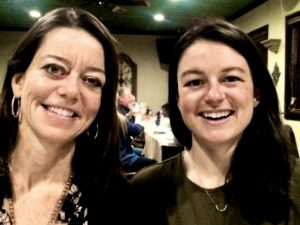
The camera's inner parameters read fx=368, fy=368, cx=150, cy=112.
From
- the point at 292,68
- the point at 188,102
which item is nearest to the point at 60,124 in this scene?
the point at 188,102

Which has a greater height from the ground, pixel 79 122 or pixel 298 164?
pixel 79 122

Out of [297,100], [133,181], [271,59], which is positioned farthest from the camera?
[271,59]

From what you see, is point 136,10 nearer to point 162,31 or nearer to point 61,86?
point 162,31

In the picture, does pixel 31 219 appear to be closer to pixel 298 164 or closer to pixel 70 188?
pixel 70 188

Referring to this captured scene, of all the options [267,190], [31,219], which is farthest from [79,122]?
[267,190]

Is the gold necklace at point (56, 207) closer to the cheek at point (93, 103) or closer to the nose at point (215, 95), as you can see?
the cheek at point (93, 103)

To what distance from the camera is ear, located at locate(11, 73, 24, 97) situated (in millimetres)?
1220

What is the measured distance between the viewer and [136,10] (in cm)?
693

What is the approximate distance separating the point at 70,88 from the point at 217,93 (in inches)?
19.0

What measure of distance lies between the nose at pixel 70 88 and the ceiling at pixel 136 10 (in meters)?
3.94

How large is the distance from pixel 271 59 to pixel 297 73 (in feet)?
2.29

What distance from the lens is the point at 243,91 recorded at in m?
1.26

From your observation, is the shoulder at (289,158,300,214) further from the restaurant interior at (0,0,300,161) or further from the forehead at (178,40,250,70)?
the restaurant interior at (0,0,300,161)

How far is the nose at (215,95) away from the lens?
1.24 meters
